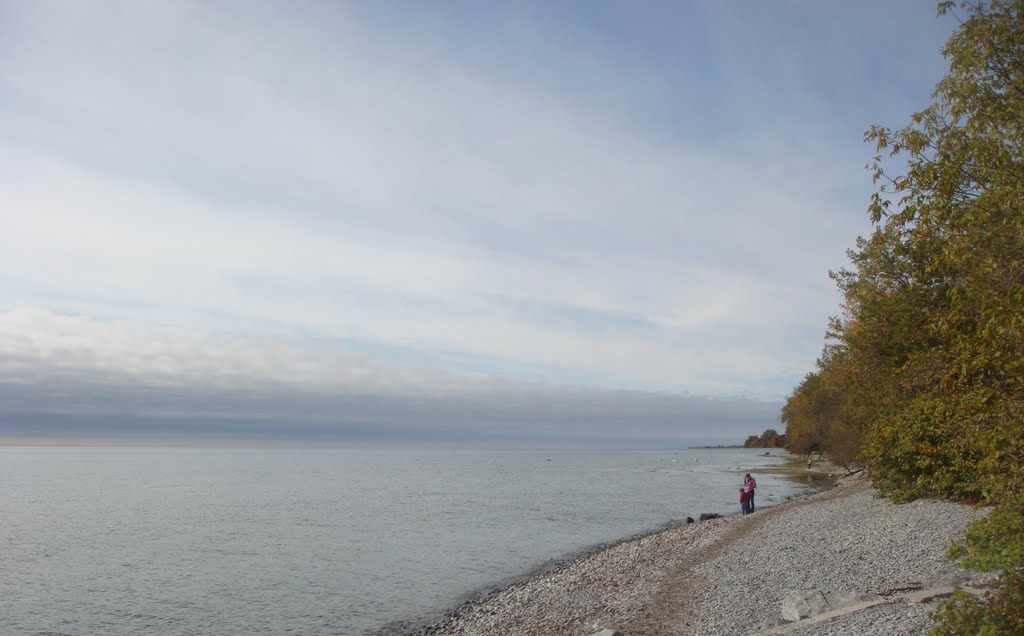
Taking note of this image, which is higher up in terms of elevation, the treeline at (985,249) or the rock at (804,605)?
the treeline at (985,249)

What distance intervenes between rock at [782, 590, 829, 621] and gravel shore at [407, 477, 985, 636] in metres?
0.42

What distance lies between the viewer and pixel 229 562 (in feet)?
133

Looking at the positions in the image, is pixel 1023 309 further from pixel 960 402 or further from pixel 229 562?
pixel 229 562

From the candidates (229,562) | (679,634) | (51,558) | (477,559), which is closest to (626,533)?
(477,559)

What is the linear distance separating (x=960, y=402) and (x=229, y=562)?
39.6 meters

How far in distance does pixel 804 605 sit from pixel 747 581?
5966 mm

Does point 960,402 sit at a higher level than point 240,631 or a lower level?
higher

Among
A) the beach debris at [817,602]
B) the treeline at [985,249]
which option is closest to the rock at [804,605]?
the beach debris at [817,602]

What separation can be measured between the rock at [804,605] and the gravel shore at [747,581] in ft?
1.37

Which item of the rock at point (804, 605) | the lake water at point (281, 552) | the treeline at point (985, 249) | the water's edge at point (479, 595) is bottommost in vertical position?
the lake water at point (281, 552)

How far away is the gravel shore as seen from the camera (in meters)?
17.7

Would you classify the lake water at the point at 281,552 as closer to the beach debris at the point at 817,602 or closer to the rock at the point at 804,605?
the rock at the point at 804,605

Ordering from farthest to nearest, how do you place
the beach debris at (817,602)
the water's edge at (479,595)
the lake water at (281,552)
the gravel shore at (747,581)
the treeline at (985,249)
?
the lake water at (281,552) < the water's edge at (479,595) < the gravel shore at (747,581) < the beach debris at (817,602) < the treeline at (985,249)

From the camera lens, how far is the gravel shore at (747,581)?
17734 mm
